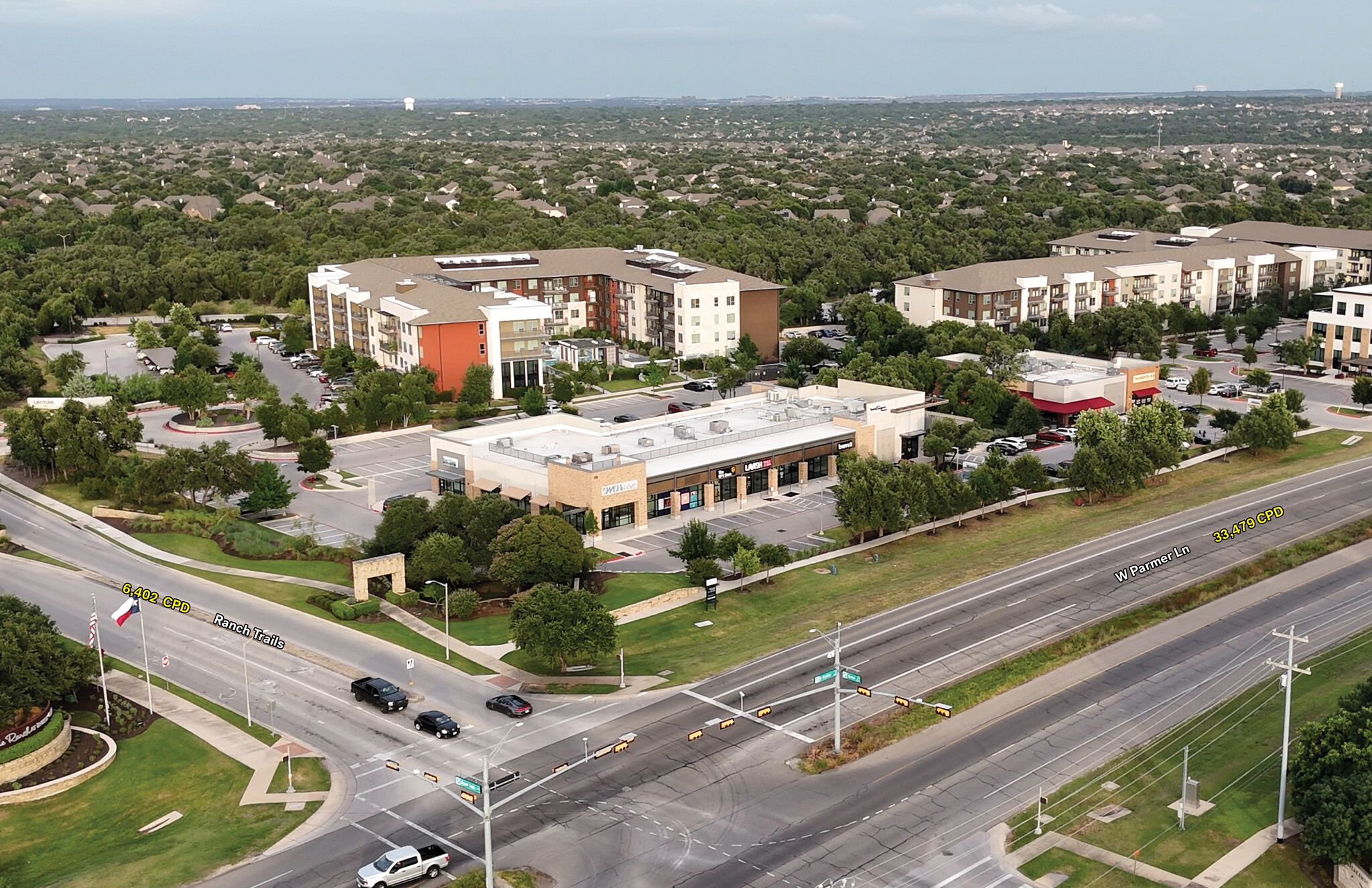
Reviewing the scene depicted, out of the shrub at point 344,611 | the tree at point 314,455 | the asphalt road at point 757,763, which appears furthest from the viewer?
the tree at point 314,455

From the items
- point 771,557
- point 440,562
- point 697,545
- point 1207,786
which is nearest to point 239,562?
point 440,562

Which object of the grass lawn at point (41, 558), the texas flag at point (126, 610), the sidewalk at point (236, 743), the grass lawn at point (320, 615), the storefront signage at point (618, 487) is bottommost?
the sidewalk at point (236, 743)

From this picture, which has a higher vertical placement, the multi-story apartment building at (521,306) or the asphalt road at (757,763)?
the multi-story apartment building at (521,306)

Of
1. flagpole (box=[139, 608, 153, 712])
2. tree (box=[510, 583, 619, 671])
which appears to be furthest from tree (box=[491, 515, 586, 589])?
flagpole (box=[139, 608, 153, 712])

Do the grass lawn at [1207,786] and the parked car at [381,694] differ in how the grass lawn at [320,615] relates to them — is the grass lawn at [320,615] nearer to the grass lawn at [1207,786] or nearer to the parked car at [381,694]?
the parked car at [381,694]

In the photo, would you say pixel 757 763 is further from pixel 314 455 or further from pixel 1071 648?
pixel 314 455

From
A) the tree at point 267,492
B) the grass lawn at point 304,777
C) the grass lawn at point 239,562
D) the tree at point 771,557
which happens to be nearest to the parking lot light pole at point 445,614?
the grass lawn at point 239,562
